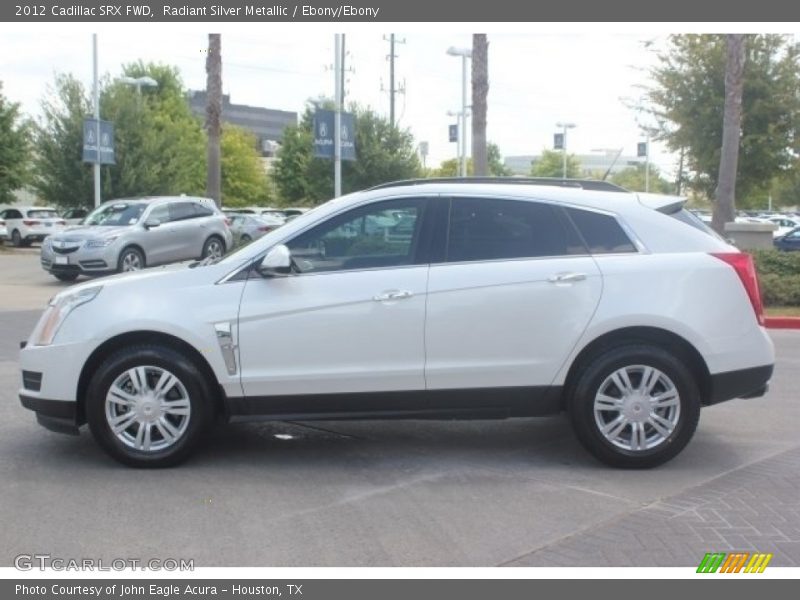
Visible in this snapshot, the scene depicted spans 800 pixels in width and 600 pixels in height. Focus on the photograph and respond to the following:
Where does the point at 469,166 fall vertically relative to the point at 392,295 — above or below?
above

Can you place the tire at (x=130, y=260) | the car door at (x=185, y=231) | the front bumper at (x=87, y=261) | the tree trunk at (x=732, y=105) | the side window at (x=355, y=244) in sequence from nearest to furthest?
the side window at (x=355, y=244) < the tree trunk at (x=732, y=105) < the front bumper at (x=87, y=261) < the tire at (x=130, y=260) < the car door at (x=185, y=231)

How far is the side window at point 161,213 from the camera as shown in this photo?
20484 mm

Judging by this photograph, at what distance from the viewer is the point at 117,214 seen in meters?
20.5

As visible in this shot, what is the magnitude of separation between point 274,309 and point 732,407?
13.6 ft

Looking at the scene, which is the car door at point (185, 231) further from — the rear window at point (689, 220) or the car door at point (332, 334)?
the rear window at point (689, 220)

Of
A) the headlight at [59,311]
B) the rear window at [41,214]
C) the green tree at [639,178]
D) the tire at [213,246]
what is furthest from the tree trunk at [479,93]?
the green tree at [639,178]

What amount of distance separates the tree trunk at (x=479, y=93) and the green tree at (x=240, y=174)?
140 ft

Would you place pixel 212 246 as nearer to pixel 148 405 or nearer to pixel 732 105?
pixel 732 105

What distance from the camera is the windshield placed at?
20203 mm

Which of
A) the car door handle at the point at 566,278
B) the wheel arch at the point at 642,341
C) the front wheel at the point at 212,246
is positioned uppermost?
the car door handle at the point at 566,278

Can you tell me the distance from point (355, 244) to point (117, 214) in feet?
50.4

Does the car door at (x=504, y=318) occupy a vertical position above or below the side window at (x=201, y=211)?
below

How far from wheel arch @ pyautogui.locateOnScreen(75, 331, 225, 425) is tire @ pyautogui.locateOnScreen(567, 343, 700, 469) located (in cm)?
230

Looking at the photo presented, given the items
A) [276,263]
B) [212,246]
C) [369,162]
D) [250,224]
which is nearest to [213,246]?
[212,246]
